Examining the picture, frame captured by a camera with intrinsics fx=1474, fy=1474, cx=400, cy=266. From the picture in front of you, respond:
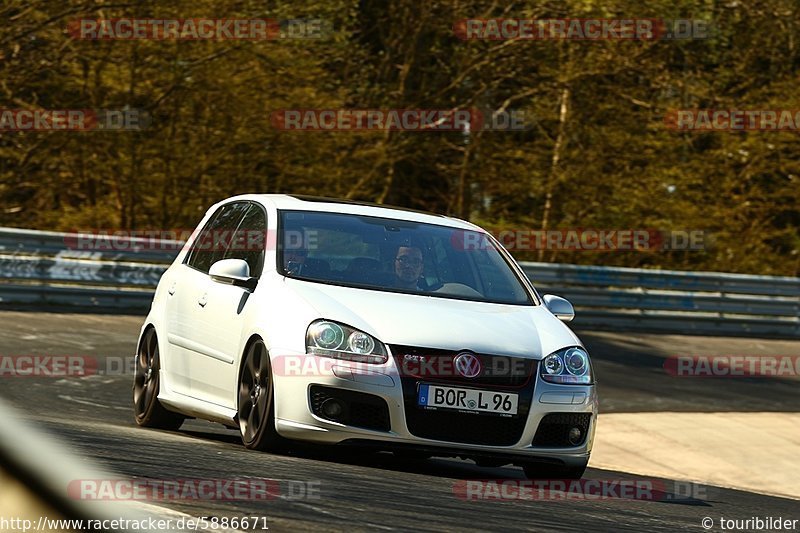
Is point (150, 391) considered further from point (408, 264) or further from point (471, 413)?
point (471, 413)

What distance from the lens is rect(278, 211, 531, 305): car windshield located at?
8.32 meters

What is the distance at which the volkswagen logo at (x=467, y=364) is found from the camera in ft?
24.4

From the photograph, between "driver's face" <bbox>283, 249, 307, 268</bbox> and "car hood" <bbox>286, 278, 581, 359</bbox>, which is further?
"driver's face" <bbox>283, 249, 307, 268</bbox>

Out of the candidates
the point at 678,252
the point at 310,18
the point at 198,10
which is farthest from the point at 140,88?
the point at 678,252

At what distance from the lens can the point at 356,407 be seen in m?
7.42

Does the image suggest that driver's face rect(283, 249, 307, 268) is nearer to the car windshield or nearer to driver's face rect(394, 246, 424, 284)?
the car windshield

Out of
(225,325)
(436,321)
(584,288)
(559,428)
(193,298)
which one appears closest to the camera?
(436,321)

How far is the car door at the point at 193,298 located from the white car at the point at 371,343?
16 mm

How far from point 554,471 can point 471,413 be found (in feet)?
2.84

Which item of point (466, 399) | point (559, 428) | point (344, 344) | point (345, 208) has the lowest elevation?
point (559, 428)

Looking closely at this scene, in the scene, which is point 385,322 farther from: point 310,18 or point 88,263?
point 310,18

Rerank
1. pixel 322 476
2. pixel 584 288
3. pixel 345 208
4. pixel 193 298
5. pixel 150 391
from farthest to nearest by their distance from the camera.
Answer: pixel 584 288 → pixel 150 391 → pixel 345 208 → pixel 193 298 → pixel 322 476

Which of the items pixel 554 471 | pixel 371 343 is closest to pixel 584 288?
pixel 554 471

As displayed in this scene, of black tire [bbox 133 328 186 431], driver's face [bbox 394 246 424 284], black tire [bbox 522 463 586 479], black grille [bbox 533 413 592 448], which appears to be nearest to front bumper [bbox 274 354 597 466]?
black grille [bbox 533 413 592 448]
